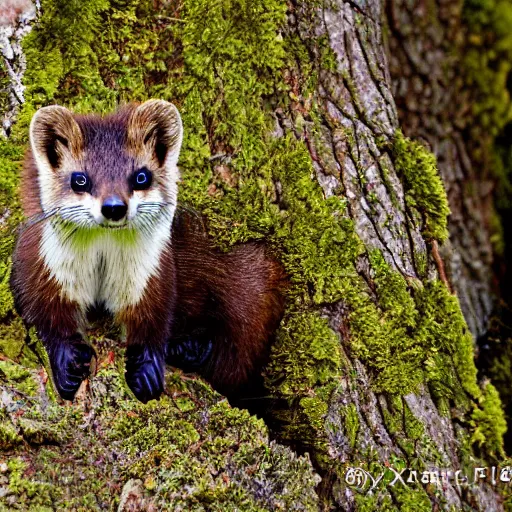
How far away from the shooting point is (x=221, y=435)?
312cm

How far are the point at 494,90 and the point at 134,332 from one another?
3.62 metres

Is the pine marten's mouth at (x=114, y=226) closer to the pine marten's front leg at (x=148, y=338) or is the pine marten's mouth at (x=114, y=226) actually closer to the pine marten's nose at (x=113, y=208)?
the pine marten's nose at (x=113, y=208)

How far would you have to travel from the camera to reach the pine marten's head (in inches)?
109

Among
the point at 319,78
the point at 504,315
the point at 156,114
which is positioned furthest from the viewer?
the point at 504,315

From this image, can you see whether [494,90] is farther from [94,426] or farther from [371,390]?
[94,426]

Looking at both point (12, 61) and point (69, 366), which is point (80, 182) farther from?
point (12, 61)

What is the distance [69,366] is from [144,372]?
0.28 m

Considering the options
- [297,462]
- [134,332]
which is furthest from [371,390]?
[134,332]

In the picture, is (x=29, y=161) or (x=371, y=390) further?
(x=371, y=390)

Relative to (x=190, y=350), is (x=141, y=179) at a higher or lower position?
higher

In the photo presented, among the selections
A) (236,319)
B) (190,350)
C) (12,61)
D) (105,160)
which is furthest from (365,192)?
(12,61)

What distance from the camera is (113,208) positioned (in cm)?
262

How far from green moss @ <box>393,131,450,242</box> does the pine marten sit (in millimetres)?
754

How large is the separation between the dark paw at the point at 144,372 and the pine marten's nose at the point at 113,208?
27.7 inches
